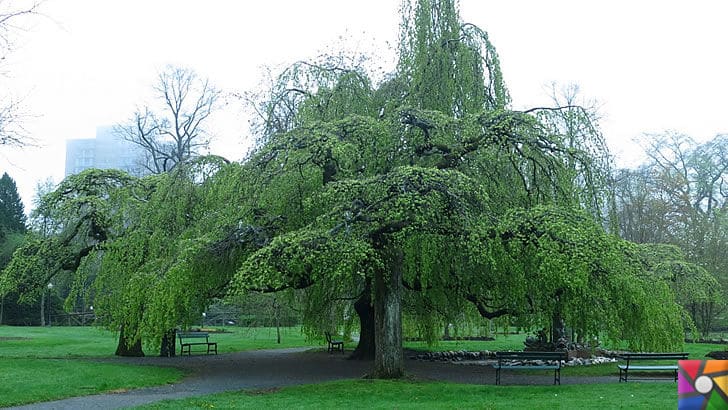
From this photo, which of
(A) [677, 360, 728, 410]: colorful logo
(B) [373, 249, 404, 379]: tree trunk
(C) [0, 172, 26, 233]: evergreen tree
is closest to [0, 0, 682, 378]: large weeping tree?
(B) [373, 249, 404, 379]: tree trunk

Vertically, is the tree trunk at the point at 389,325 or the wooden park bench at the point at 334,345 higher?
the tree trunk at the point at 389,325

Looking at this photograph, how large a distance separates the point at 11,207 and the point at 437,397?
47.5 meters

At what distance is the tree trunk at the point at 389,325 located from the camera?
43.8 feet

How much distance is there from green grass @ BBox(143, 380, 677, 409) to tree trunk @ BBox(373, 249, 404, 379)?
1.91 ft

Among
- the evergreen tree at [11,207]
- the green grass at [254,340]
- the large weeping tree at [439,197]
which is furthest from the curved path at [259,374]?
the evergreen tree at [11,207]

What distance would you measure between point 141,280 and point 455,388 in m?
7.10

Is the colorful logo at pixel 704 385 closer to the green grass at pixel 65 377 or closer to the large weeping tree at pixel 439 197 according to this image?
the large weeping tree at pixel 439 197

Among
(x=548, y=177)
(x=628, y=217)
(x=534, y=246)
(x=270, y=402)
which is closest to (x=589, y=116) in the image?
(x=548, y=177)

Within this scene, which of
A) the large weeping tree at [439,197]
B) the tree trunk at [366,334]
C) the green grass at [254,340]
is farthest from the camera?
the green grass at [254,340]

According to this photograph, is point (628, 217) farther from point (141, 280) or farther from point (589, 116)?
point (141, 280)

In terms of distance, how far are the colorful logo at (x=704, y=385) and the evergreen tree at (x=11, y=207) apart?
49.7 meters

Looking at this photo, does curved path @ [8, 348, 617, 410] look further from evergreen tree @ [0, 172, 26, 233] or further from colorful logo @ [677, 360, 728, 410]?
evergreen tree @ [0, 172, 26, 233]

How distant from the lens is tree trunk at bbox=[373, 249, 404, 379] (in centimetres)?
1336

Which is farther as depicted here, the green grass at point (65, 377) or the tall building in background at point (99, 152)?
the tall building in background at point (99, 152)
